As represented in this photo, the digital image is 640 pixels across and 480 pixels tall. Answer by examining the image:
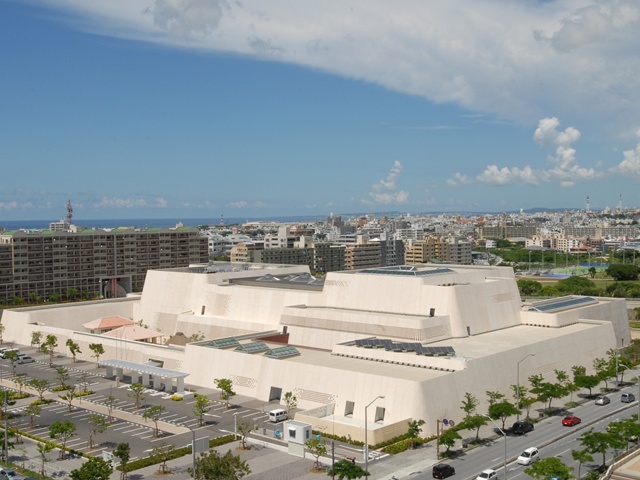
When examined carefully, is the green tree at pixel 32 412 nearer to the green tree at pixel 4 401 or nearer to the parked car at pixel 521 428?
the green tree at pixel 4 401

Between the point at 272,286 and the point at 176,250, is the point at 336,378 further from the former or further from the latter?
the point at 176,250

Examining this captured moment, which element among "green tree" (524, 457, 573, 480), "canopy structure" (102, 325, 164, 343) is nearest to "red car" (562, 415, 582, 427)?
"green tree" (524, 457, 573, 480)

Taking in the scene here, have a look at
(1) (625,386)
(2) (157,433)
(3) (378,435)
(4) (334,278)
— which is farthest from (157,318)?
(1) (625,386)

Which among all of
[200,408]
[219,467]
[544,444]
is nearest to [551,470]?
[544,444]

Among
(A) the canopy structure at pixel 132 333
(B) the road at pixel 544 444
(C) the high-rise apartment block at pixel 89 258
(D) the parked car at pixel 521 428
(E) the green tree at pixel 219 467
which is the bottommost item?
(B) the road at pixel 544 444

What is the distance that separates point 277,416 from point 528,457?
61.4 feet

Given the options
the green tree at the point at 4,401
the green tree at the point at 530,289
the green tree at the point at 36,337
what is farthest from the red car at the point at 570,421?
the green tree at the point at 530,289

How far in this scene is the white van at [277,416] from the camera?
52.9 metres

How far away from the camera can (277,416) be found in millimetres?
53000

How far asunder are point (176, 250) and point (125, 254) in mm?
11222

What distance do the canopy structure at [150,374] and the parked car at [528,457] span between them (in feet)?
98.6

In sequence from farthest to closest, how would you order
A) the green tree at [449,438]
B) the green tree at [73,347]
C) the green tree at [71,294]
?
the green tree at [71,294] < the green tree at [73,347] < the green tree at [449,438]

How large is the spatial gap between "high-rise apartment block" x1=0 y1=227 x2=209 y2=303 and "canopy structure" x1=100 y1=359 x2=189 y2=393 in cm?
6313

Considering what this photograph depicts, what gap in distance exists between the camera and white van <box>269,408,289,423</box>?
5291 centimetres
